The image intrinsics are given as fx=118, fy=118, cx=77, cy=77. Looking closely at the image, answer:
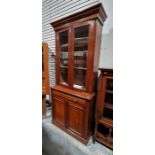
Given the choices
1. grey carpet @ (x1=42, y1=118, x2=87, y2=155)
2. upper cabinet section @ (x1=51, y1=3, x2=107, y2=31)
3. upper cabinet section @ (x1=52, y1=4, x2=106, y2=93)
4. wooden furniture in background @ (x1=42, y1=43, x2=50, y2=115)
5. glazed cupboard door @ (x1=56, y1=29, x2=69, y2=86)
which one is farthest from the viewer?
wooden furniture in background @ (x1=42, y1=43, x2=50, y2=115)

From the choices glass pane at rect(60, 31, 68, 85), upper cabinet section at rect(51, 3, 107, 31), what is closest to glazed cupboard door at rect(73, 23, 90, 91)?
upper cabinet section at rect(51, 3, 107, 31)

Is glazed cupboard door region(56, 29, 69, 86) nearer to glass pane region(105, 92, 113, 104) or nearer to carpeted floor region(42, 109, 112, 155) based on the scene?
glass pane region(105, 92, 113, 104)

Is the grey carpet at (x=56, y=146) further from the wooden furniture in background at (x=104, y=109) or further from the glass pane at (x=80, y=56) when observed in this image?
the glass pane at (x=80, y=56)

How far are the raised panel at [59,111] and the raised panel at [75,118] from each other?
14cm

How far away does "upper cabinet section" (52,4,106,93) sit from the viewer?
1.52 metres

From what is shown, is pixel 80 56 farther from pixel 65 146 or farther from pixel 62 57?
pixel 65 146

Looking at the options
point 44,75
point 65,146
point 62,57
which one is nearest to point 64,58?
point 62,57

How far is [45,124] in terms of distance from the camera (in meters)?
2.24

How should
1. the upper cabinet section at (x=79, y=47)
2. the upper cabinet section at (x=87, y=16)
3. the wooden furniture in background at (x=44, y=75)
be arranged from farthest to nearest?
the wooden furniture in background at (x=44, y=75) → the upper cabinet section at (x=79, y=47) → the upper cabinet section at (x=87, y=16)

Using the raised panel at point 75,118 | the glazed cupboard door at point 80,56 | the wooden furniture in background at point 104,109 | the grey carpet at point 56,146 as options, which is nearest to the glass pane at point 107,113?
the wooden furniture in background at point 104,109

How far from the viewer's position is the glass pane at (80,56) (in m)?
1.68
